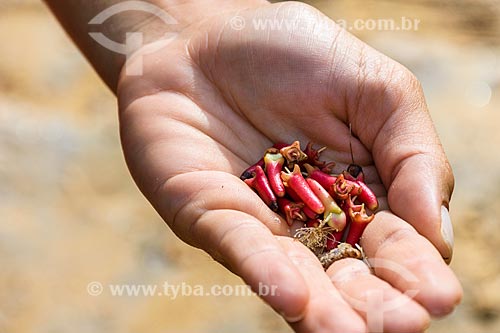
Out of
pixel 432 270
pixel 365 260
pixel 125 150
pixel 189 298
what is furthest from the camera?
pixel 189 298

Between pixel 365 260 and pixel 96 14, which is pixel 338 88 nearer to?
pixel 365 260

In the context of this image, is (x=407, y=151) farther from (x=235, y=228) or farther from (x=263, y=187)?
(x=235, y=228)

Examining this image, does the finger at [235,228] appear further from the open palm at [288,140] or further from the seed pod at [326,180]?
the seed pod at [326,180]

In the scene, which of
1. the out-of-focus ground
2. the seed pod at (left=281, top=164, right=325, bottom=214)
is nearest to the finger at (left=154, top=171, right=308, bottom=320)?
the seed pod at (left=281, top=164, right=325, bottom=214)

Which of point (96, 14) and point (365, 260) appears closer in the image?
point (365, 260)

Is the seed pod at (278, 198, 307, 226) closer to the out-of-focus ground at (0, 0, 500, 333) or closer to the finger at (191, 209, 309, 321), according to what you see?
the finger at (191, 209, 309, 321)

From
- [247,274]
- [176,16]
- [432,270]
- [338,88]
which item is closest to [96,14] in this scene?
[176,16]

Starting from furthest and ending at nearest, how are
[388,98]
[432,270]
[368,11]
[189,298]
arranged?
[368,11]
[189,298]
[388,98]
[432,270]

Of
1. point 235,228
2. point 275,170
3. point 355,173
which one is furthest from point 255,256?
point 355,173
